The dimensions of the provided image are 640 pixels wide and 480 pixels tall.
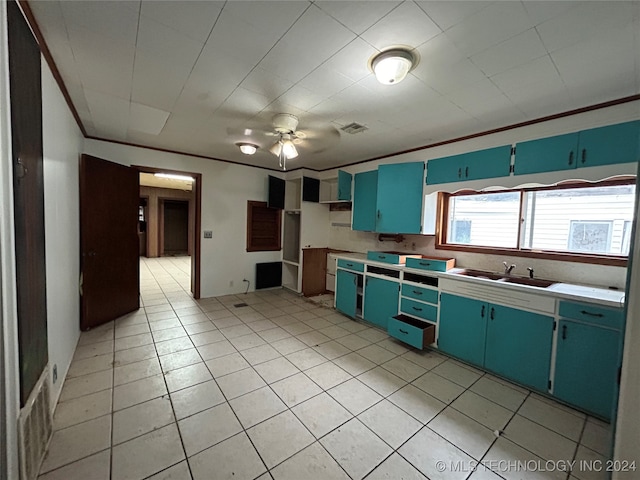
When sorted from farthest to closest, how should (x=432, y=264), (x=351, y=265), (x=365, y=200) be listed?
1. (x=365, y=200)
2. (x=351, y=265)
3. (x=432, y=264)

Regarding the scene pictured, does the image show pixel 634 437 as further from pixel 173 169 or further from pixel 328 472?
pixel 173 169

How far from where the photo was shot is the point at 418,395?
2064 mm

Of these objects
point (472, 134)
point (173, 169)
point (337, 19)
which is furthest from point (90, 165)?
point (472, 134)

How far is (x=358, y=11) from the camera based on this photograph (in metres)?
1.28

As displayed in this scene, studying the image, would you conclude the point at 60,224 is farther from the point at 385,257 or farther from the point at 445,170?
the point at 445,170

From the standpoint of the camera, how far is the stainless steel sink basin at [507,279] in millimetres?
2391

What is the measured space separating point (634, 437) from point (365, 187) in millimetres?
3397

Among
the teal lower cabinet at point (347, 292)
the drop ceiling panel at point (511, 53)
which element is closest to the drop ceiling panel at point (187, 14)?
the drop ceiling panel at point (511, 53)

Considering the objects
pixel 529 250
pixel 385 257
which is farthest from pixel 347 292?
pixel 529 250

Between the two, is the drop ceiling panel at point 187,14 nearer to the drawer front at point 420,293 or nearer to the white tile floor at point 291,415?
the white tile floor at point 291,415

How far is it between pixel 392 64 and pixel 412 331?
2459mm

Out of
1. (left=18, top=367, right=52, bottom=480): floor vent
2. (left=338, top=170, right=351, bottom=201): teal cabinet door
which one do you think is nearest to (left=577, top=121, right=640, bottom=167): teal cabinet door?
(left=338, top=170, right=351, bottom=201): teal cabinet door

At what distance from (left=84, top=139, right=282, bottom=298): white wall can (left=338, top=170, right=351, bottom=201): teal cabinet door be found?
1.61 metres

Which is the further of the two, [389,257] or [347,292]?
[347,292]
